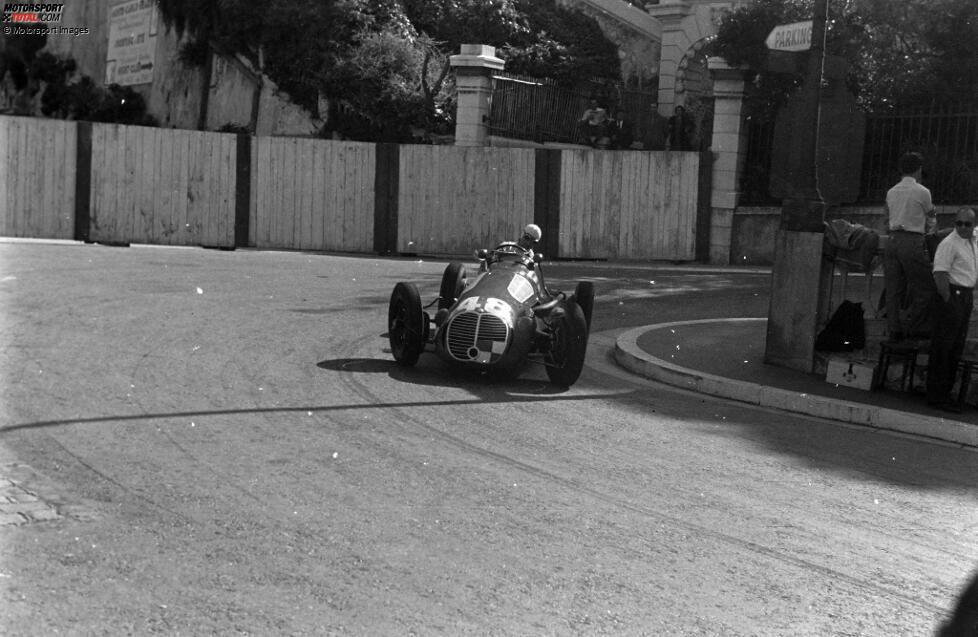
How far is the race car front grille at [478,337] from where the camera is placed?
32.8ft

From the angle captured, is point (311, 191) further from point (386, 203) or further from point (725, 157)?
point (725, 157)

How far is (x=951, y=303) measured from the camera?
9.84m

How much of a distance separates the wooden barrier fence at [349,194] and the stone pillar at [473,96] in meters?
0.72

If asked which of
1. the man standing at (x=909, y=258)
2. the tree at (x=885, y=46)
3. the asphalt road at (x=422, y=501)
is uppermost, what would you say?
the tree at (x=885, y=46)

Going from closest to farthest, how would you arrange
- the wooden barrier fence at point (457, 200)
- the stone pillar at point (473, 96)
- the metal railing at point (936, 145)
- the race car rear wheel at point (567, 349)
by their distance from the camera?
the race car rear wheel at point (567, 349)
the metal railing at point (936, 145)
the wooden barrier fence at point (457, 200)
the stone pillar at point (473, 96)

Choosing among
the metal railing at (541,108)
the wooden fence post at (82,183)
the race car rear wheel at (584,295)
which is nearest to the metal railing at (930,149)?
the metal railing at (541,108)

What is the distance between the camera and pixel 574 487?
700 cm

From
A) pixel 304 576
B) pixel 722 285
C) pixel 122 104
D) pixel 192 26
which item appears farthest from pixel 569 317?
pixel 122 104

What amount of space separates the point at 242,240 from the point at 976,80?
42.0 feet

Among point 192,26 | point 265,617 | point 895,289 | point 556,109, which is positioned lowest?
point 265,617

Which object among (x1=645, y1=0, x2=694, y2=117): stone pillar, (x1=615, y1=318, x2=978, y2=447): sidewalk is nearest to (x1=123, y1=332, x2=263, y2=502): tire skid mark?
(x1=615, y1=318, x2=978, y2=447): sidewalk

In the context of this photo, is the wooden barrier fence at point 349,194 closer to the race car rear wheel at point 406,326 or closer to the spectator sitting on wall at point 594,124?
the spectator sitting on wall at point 594,124

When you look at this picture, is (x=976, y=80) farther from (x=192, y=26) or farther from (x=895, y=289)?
(x=192, y=26)

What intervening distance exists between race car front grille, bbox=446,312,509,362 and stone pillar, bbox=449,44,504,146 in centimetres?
1330
